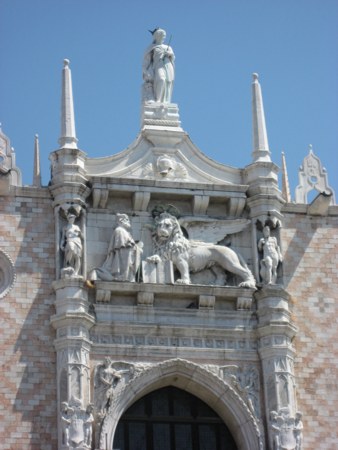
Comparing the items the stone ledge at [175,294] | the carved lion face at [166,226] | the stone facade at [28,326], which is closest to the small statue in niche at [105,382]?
the stone facade at [28,326]

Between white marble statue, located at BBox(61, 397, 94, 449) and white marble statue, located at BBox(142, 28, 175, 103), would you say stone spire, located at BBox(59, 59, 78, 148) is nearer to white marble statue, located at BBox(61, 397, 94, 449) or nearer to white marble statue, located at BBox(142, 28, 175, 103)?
white marble statue, located at BBox(142, 28, 175, 103)

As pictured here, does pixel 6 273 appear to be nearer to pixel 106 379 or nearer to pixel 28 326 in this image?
pixel 28 326

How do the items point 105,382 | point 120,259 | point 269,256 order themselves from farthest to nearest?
point 269,256
point 120,259
point 105,382

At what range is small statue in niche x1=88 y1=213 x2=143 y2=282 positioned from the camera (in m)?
24.6

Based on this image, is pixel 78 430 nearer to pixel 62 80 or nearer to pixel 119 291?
pixel 119 291

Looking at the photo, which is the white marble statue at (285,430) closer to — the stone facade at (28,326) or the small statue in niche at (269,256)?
the small statue in niche at (269,256)

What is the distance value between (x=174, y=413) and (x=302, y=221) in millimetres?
4085

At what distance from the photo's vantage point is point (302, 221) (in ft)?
86.0

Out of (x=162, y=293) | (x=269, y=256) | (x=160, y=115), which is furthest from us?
(x=160, y=115)

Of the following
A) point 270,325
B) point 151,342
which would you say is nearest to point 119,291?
point 151,342

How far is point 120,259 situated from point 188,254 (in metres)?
1.15

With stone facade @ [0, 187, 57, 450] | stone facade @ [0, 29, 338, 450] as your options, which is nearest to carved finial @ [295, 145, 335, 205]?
stone facade @ [0, 29, 338, 450]

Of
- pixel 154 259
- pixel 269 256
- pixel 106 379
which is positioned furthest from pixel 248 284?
pixel 106 379

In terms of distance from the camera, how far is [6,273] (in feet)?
80.8
